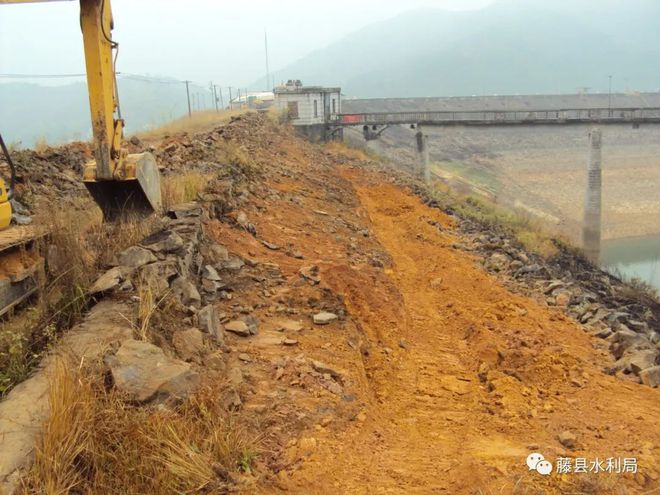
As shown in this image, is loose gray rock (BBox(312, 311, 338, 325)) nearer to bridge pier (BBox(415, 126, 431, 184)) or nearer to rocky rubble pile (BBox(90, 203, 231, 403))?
rocky rubble pile (BBox(90, 203, 231, 403))

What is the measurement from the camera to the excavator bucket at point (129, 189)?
7016mm

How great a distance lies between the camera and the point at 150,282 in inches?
207

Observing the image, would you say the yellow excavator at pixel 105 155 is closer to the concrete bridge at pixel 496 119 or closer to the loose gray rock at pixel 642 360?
the loose gray rock at pixel 642 360

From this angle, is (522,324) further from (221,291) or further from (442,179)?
(442,179)

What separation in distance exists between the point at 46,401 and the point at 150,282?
1.79 meters

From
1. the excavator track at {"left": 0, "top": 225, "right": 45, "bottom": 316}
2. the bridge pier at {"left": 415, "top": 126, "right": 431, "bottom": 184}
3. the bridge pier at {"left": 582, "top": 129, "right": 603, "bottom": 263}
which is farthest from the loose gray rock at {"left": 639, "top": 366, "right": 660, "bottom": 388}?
the bridge pier at {"left": 415, "top": 126, "right": 431, "bottom": 184}

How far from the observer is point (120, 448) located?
10.8ft

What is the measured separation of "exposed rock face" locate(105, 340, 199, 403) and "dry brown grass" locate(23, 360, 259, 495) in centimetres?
12

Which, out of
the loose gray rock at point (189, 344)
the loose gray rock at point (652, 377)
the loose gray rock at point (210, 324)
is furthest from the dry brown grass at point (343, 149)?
the loose gray rock at point (189, 344)

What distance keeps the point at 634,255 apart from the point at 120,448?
130ft

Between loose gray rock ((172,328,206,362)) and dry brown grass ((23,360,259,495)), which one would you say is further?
loose gray rock ((172,328,206,362))

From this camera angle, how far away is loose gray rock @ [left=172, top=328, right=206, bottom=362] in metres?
4.71

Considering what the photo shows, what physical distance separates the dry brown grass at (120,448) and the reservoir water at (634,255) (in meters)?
31.4

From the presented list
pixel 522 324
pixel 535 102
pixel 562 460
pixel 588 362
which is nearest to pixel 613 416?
pixel 562 460
